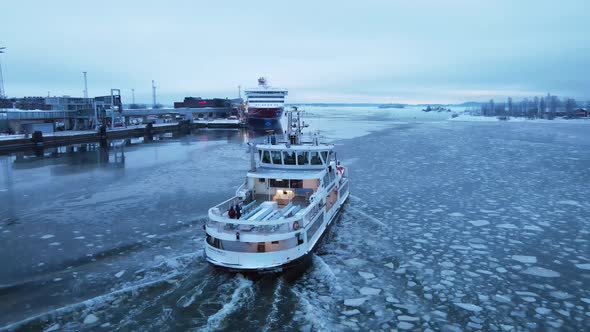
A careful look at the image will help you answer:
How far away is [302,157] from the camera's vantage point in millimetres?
15008

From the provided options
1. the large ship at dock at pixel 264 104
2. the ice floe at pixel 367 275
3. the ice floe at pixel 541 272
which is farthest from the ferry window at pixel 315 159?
the large ship at dock at pixel 264 104

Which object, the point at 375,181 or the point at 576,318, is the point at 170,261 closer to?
the point at 576,318

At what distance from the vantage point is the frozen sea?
8148 mm

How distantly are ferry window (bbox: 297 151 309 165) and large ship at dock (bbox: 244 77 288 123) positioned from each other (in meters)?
59.5

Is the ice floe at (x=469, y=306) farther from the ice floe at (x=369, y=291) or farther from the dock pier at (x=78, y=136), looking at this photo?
the dock pier at (x=78, y=136)

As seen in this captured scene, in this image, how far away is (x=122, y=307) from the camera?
852 cm

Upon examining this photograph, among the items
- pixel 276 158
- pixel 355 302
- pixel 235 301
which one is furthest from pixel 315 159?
pixel 235 301

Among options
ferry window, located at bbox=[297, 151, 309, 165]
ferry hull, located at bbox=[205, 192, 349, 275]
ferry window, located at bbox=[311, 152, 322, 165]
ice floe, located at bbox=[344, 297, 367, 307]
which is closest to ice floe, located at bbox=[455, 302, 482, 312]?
ice floe, located at bbox=[344, 297, 367, 307]

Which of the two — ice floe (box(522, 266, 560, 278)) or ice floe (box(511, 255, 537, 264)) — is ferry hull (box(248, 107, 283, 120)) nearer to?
ice floe (box(511, 255, 537, 264))

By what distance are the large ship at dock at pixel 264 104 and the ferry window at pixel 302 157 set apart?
5954cm

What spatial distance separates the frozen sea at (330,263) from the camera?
8.15 metres

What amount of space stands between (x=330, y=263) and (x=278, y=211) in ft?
7.28

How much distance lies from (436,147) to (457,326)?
34.4 m

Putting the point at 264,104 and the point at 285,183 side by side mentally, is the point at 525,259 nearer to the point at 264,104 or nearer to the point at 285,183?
the point at 285,183
